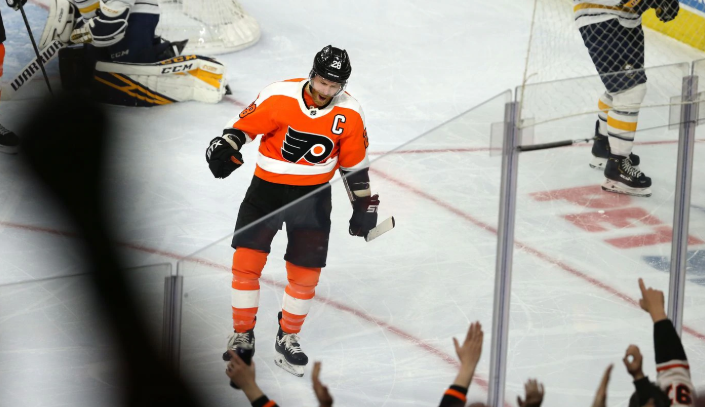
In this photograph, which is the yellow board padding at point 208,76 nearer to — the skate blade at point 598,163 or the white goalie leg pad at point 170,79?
the white goalie leg pad at point 170,79

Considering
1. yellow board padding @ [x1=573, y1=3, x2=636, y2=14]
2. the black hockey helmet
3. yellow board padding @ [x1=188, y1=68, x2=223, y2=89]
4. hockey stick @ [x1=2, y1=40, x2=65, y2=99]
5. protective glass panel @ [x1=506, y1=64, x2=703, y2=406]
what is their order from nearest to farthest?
protective glass panel @ [x1=506, y1=64, x2=703, y2=406] → the black hockey helmet → yellow board padding @ [x1=573, y1=3, x2=636, y2=14] → hockey stick @ [x1=2, y1=40, x2=65, y2=99] → yellow board padding @ [x1=188, y1=68, x2=223, y2=89]

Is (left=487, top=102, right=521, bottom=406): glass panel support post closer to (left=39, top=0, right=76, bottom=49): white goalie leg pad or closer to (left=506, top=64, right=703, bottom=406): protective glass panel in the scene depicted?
(left=506, top=64, right=703, bottom=406): protective glass panel

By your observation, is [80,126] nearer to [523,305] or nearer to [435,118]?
[435,118]

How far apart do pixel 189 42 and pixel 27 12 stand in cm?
129

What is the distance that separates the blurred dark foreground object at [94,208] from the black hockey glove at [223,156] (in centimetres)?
64

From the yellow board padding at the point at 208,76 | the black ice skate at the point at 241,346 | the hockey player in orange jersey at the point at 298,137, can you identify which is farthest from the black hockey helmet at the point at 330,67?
the yellow board padding at the point at 208,76

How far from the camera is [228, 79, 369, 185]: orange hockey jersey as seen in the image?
10.4ft

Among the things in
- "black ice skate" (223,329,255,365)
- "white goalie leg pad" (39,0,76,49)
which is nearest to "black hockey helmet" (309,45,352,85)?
"black ice skate" (223,329,255,365)

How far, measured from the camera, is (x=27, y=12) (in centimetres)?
673

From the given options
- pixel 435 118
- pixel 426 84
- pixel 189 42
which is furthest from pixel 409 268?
pixel 189 42

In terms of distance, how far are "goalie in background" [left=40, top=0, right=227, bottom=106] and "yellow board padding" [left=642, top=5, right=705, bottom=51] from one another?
10.00 ft

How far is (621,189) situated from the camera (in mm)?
2799

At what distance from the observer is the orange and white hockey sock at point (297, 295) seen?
2.48 meters

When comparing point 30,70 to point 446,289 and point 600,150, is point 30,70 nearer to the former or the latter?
point 446,289
